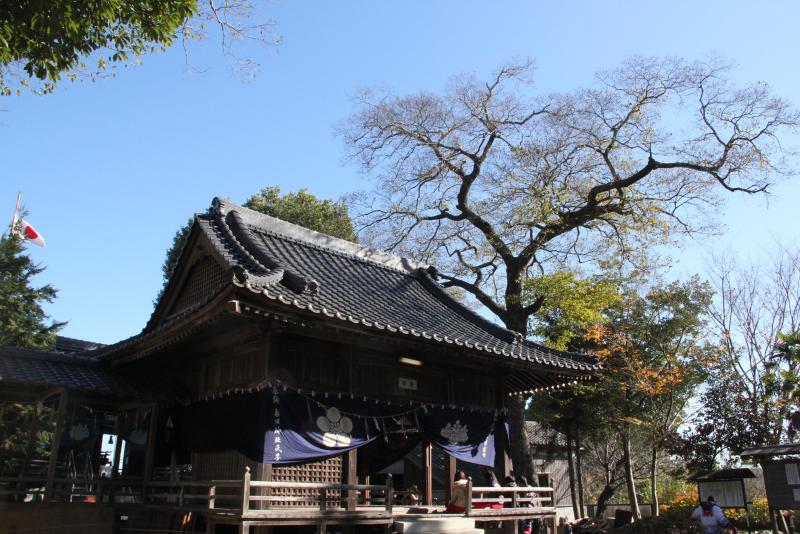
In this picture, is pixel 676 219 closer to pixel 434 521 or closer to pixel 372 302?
pixel 372 302

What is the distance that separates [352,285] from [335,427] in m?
4.05

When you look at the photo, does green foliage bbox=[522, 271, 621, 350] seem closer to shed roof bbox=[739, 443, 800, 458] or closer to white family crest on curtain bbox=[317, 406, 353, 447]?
shed roof bbox=[739, 443, 800, 458]

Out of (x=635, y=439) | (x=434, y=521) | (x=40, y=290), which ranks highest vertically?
(x=40, y=290)

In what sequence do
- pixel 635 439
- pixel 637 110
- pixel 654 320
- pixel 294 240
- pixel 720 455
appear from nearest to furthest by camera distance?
pixel 294 240 → pixel 637 110 → pixel 720 455 → pixel 654 320 → pixel 635 439

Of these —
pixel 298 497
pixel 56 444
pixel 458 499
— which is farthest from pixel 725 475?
pixel 56 444

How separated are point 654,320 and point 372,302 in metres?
20.5

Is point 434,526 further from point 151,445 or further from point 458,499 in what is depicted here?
point 151,445

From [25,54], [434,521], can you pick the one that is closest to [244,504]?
[434,521]

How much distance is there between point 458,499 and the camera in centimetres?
1319

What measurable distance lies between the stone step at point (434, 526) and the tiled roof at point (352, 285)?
3.38 meters

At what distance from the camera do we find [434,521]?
11.7 meters

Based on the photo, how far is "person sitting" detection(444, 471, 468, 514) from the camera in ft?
42.5

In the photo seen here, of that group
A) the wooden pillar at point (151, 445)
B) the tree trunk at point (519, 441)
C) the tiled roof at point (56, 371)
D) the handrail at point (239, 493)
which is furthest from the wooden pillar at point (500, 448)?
the tiled roof at point (56, 371)

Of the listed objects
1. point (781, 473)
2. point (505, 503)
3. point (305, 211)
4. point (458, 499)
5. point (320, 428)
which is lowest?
point (505, 503)
